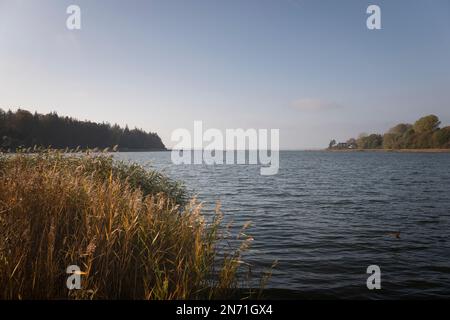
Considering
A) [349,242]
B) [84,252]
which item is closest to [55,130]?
[349,242]

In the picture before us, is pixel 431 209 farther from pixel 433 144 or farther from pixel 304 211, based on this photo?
pixel 433 144

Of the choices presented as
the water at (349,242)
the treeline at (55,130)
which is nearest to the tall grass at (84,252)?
the water at (349,242)

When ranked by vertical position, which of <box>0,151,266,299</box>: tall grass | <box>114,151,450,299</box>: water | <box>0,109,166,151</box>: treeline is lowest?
<box>114,151,450,299</box>: water

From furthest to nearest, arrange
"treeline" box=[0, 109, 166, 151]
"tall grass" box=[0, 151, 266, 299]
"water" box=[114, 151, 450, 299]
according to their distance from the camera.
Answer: "treeline" box=[0, 109, 166, 151] → "water" box=[114, 151, 450, 299] → "tall grass" box=[0, 151, 266, 299]

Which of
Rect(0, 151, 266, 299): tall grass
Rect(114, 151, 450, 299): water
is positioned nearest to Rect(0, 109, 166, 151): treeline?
Rect(114, 151, 450, 299): water

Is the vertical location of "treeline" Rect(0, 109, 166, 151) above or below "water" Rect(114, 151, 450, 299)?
above

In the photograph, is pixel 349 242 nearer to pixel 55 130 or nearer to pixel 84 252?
pixel 84 252

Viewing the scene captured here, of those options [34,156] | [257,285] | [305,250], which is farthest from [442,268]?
[34,156]

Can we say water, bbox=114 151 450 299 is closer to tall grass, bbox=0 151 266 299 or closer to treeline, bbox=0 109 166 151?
tall grass, bbox=0 151 266 299

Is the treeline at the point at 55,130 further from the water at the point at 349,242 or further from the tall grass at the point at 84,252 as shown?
the tall grass at the point at 84,252

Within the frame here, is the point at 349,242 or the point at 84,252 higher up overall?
the point at 84,252
